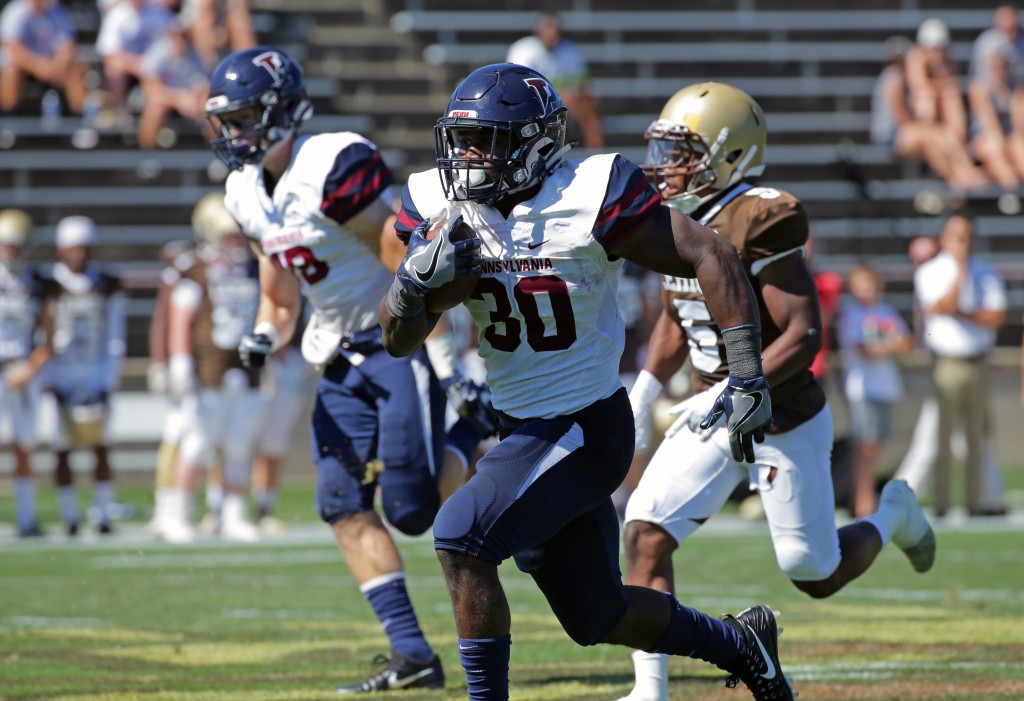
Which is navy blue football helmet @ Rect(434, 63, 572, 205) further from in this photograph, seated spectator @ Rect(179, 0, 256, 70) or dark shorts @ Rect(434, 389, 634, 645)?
seated spectator @ Rect(179, 0, 256, 70)

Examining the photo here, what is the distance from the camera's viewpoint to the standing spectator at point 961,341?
10469 mm

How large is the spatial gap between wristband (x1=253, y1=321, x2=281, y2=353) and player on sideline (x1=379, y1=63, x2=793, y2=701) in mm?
1864

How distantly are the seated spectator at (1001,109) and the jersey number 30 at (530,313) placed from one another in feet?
43.1

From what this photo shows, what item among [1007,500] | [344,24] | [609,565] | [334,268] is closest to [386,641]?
[334,268]

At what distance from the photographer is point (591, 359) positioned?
3.84 meters

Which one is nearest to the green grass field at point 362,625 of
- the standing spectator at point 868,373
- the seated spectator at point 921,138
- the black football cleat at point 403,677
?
the black football cleat at point 403,677

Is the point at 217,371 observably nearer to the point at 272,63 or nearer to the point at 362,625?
the point at 362,625

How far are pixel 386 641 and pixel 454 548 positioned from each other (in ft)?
8.35

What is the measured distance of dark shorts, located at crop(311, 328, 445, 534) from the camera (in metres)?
5.21

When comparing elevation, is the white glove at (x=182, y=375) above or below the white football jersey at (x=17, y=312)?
below

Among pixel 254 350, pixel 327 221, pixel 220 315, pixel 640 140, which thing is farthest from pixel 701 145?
pixel 640 140

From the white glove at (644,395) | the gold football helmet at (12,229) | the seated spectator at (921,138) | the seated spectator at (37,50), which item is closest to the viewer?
the white glove at (644,395)

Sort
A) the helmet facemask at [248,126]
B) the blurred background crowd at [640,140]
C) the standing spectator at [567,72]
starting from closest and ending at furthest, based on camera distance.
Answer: the helmet facemask at [248,126], the blurred background crowd at [640,140], the standing spectator at [567,72]

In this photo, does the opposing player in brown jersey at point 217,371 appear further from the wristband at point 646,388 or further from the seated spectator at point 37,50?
the seated spectator at point 37,50
